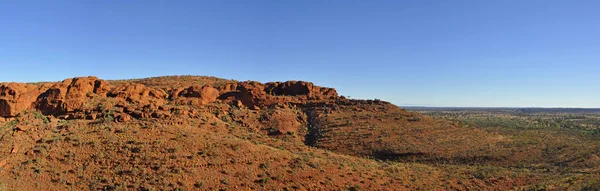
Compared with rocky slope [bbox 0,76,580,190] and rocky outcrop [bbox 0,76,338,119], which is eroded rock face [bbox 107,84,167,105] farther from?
rocky slope [bbox 0,76,580,190]

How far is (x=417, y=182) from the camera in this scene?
2153 cm

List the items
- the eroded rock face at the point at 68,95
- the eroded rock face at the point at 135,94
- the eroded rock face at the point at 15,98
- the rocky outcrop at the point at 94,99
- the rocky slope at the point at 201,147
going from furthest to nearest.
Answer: the eroded rock face at the point at 135,94
the eroded rock face at the point at 68,95
the rocky outcrop at the point at 94,99
the eroded rock face at the point at 15,98
the rocky slope at the point at 201,147

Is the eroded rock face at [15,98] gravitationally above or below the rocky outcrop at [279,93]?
below

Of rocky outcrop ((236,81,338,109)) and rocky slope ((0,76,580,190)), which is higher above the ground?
rocky outcrop ((236,81,338,109))

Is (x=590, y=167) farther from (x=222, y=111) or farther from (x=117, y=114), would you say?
(x=117, y=114)

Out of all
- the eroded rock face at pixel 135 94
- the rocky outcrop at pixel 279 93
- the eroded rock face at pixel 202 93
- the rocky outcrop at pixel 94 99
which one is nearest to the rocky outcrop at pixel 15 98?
the rocky outcrop at pixel 94 99

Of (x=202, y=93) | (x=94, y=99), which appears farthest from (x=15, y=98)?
(x=202, y=93)

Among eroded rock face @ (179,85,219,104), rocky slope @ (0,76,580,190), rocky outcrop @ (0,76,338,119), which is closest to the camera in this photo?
rocky slope @ (0,76,580,190)

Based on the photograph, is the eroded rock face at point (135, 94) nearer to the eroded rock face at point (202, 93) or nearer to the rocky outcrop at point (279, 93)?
the eroded rock face at point (202, 93)

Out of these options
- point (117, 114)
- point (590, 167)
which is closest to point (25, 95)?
point (117, 114)

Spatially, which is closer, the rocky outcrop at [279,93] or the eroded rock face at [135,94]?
the eroded rock face at [135,94]

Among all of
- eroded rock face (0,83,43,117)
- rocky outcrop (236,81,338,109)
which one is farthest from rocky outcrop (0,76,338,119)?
rocky outcrop (236,81,338,109)

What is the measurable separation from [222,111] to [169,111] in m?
7.24

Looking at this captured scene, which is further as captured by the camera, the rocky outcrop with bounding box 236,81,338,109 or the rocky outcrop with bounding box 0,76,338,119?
the rocky outcrop with bounding box 236,81,338,109
